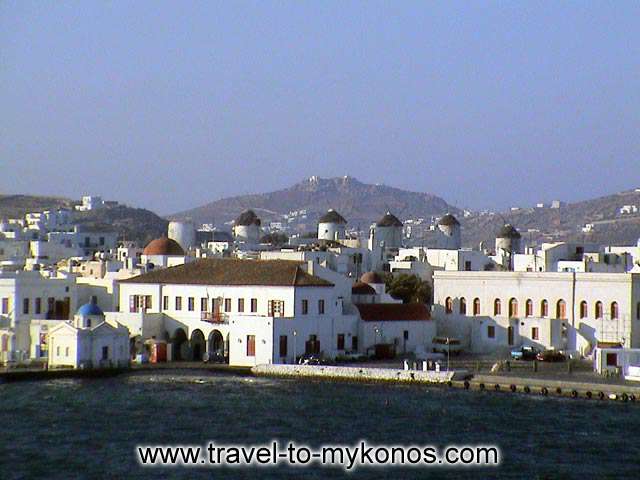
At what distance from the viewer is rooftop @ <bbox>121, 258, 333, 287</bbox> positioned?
55062mm

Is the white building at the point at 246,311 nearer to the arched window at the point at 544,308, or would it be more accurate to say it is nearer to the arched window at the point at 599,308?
the arched window at the point at 544,308

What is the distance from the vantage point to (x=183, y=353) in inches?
2242

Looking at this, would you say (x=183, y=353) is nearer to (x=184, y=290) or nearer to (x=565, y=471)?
(x=184, y=290)

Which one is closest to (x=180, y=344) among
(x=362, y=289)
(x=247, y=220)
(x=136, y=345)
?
(x=136, y=345)

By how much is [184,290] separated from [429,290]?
1654 cm

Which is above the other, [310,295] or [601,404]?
[310,295]

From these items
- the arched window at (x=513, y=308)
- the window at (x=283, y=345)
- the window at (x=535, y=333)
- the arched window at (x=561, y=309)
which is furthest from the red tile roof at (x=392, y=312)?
the arched window at (x=561, y=309)

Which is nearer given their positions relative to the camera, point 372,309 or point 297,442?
point 297,442

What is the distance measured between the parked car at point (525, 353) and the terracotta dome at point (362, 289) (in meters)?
7.49

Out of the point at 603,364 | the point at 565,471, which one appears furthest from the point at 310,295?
the point at 565,471

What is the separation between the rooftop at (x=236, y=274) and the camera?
5506 centimetres

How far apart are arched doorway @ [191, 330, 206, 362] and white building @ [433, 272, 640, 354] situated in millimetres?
10679

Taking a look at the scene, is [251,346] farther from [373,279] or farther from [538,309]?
[538,309]

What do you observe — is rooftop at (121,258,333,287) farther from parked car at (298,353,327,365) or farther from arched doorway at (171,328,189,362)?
parked car at (298,353,327,365)
